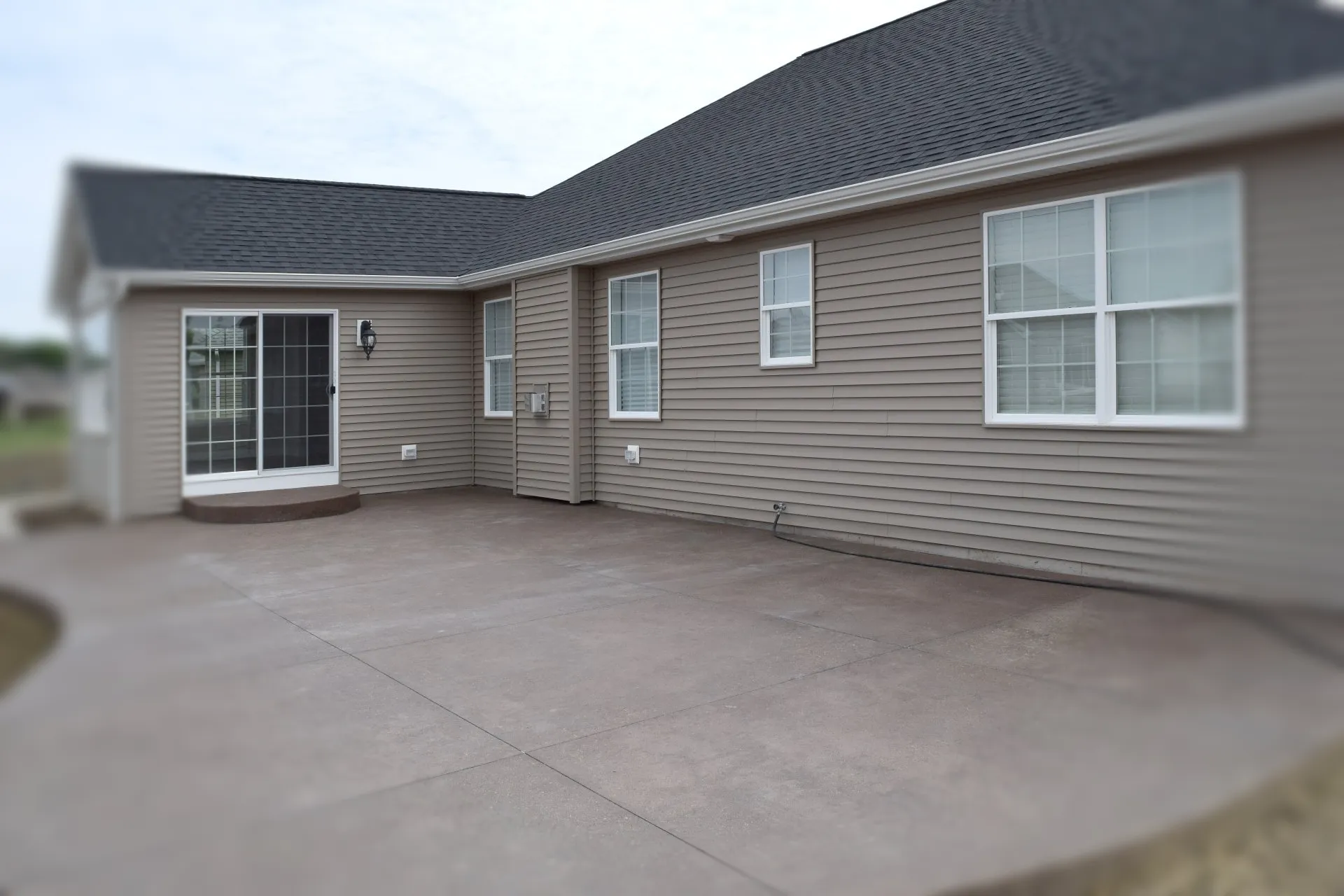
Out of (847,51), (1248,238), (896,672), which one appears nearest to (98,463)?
(1248,238)

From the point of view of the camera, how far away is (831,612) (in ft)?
16.0

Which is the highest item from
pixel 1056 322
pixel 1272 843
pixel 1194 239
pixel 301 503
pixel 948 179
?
pixel 948 179

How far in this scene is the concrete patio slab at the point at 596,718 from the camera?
2.27ft

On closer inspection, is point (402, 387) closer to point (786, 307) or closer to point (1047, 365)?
point (786, 307)

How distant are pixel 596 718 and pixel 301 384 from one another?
762 cm

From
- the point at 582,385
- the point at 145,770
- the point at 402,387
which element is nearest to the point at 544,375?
the point at 582,385

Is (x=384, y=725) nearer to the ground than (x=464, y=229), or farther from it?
nearer to the ground

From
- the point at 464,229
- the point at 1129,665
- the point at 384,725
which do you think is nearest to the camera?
the point at 1129,665

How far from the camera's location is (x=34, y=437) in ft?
1.81

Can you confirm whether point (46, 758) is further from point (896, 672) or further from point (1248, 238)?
point (896, 672)

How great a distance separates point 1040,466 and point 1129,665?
17.4 ft

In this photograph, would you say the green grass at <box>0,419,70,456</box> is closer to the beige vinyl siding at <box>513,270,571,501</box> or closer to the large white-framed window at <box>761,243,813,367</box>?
the large white-framed window at <box>761,243,813,367</box>

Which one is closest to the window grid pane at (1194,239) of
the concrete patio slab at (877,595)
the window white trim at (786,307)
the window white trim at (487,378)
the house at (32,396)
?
the house at (32,396)

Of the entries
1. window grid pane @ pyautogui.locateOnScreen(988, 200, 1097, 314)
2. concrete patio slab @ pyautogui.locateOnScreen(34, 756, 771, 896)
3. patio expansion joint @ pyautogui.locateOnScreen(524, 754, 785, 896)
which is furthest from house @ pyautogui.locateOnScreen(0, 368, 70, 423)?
window grid pane @ pyautogui.locateOnScreen(988, 200, 1097, 314)
